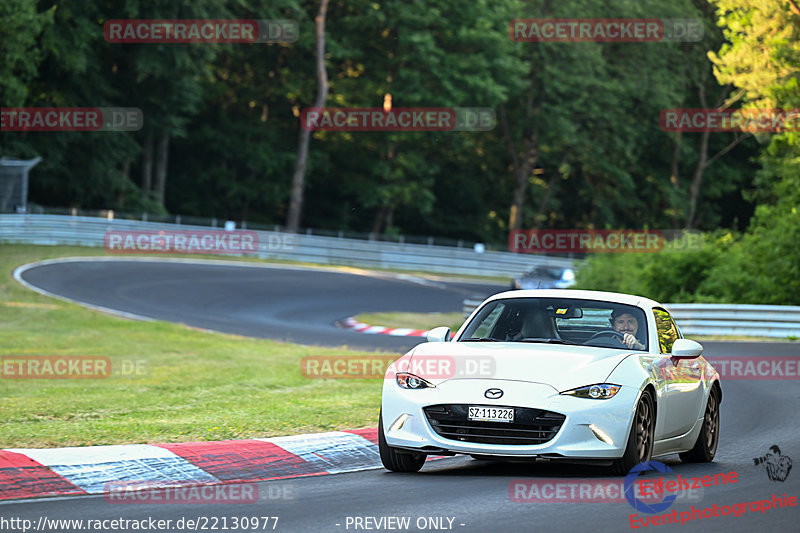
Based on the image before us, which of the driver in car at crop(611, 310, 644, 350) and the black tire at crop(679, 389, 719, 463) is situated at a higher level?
the driver in car at crop(611, 310, 644, 350)

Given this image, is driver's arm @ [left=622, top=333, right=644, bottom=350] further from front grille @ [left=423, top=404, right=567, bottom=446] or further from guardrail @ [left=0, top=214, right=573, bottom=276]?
guardrail @ [left=0, top=214, right=573, bottom=276]

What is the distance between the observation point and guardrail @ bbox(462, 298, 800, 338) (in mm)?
28641

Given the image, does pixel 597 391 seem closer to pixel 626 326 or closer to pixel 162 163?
pixel 626 326

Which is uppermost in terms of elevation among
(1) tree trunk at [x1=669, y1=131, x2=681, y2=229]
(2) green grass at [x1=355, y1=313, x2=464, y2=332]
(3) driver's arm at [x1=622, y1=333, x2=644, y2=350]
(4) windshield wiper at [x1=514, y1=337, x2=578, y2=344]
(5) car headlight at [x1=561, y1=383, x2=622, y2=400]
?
(1) tree trunk at [x1=669, y1=131, x2=681, y2=229]

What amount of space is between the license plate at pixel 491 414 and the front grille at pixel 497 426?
0.09 ft

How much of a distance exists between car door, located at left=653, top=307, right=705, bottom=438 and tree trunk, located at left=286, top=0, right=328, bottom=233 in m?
46.7

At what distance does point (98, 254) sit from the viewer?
42.2m

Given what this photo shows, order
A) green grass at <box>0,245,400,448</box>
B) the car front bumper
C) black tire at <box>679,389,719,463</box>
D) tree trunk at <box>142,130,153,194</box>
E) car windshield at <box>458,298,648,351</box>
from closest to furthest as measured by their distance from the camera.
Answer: the car front bumper < car windshield at <box>458,298,648,351</box> < black tire at <box>679,389,719,463</box> < green grass at <box>0,245,400,448</box> < tree trunk at <box>142,130,153,194</box>

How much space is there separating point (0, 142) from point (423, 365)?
44.2m

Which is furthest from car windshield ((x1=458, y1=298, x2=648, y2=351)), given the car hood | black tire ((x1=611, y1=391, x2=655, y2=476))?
black tire ((x1=611, y1=391, x2=655, y2=476))

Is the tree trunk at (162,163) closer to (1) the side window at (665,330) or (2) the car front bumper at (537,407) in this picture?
(1) the side window at (665,330)

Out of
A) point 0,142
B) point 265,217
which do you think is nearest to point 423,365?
point 0,142

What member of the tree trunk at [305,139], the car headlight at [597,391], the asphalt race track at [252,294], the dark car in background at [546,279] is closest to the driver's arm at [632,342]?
the car headlight at [597,391]

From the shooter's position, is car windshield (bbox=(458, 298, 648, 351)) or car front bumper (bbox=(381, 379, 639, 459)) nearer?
car front bumper (bbox=(381, 379, 639, 459))
